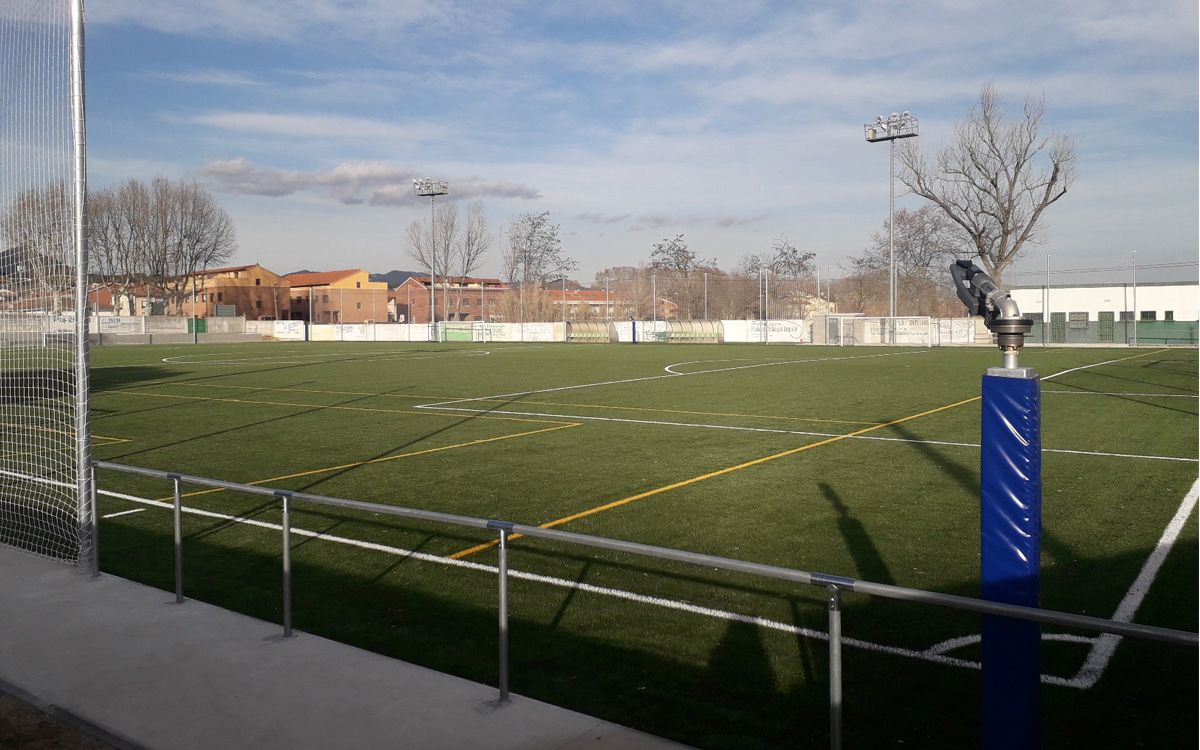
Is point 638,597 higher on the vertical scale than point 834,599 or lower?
lower

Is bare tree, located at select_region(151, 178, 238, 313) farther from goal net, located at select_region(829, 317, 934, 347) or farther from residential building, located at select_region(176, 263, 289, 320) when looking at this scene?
goal net, located at select_region(829, 317, 934, 347)

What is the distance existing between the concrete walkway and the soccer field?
1.58 feet

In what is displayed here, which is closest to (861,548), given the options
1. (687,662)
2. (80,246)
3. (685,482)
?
(687,662)

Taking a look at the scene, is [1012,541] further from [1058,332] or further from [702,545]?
[1058,332]

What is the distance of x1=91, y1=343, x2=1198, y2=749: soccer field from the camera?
5441 millimetres

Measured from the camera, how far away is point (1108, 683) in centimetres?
549

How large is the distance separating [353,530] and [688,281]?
90968mm

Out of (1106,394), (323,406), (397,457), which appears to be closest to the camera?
(397,457)

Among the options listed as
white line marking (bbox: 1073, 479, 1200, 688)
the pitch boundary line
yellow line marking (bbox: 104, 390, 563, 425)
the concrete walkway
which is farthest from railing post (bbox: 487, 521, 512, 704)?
yellow line marking (bbox: 104, 390, 563, 425)

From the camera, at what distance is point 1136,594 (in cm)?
726

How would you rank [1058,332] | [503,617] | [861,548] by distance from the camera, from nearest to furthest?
[503,617], [861,548], [1058,332]

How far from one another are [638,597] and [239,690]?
10.2 ft

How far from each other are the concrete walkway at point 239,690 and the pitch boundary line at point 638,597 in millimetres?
2128

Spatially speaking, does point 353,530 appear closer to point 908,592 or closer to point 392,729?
point 392,729
